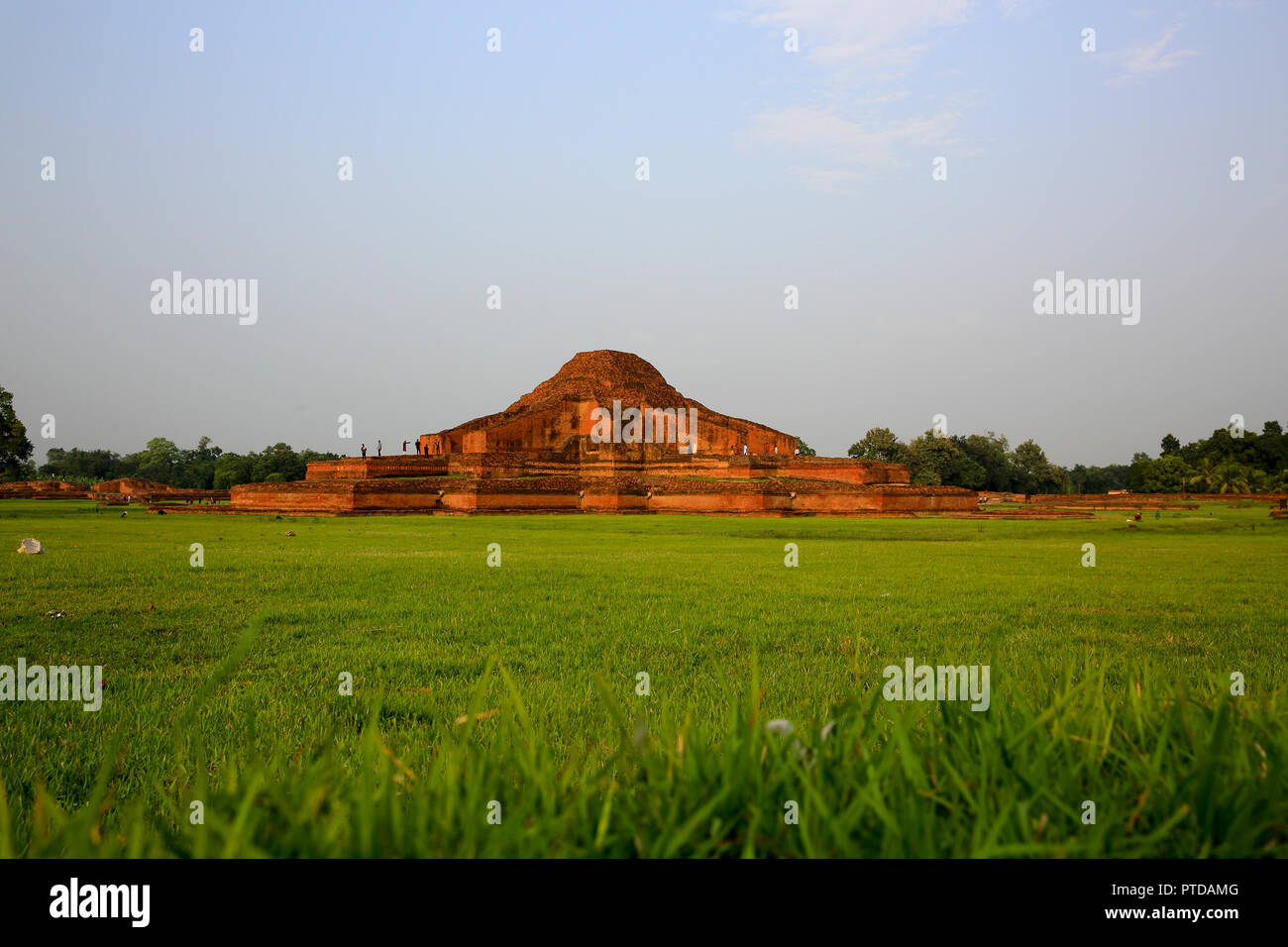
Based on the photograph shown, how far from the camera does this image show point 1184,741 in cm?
114

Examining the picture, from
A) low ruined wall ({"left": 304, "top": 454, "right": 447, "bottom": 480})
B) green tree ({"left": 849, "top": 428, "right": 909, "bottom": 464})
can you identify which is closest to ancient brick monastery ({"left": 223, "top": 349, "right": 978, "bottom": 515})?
low ruined wall ({"left": 304, "top": 454, "right": 447, "bottom": 480})

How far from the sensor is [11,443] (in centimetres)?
3012

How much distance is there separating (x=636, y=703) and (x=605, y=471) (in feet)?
86.4

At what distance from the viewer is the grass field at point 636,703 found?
2.69ft

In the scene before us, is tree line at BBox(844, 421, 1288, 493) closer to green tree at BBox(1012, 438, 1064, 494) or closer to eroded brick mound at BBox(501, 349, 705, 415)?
green tree at BBox(1012, 438, 1064, 494)

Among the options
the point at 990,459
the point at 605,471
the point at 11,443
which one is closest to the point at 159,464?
the point at 11,443

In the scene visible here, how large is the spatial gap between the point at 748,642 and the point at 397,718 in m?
1.91

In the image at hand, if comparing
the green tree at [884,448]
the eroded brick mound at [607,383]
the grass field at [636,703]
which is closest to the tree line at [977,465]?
the green tree at [884,448]

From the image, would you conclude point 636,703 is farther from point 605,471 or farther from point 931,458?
point 931,458

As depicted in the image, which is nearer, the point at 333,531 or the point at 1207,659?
the point at 1207,659

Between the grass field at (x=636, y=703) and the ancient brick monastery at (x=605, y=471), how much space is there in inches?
428

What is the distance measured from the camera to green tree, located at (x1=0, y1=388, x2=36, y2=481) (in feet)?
98.2
